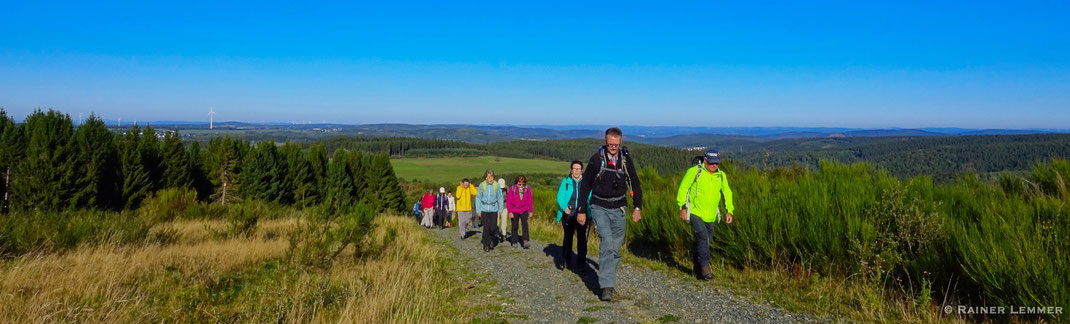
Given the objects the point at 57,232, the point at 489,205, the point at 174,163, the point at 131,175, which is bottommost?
the point at 131,175

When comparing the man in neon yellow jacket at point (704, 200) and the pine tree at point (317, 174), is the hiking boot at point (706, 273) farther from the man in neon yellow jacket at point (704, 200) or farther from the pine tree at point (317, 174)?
the pine tree at point (317, 174)

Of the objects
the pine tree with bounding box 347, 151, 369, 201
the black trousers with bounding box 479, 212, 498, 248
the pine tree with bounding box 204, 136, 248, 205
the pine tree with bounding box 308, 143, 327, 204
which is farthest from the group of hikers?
the pine tree with bounding box 347, 151, 369, 201

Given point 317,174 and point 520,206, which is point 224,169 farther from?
point 520,206

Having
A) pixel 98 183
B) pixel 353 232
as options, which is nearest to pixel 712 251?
pixel 353 232

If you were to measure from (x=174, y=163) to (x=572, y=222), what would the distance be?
4014 centimetres

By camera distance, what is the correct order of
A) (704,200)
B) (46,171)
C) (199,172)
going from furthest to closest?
(199,172)
(46,171)
(704,200)

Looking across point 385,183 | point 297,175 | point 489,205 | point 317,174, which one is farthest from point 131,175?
point 385,183

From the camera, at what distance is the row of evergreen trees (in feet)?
84.1

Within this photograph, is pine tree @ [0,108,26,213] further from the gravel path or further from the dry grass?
the gravel path

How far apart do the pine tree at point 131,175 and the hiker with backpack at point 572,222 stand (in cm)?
3277

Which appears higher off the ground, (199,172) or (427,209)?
(427,209)

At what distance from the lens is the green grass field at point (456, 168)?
9819cm

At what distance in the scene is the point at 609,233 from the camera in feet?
18.2

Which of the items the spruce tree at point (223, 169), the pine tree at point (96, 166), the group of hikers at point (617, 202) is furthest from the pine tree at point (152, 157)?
the group of hikers at point (617, 202)
